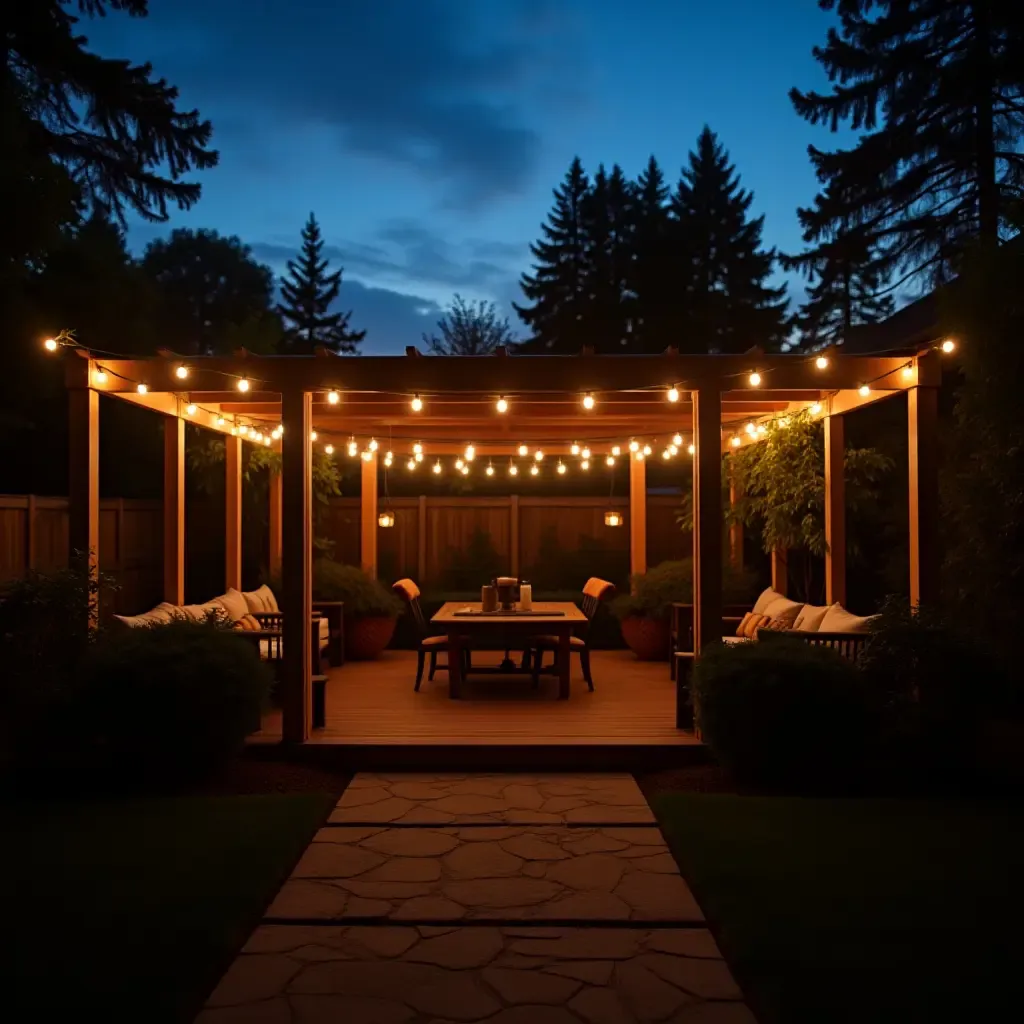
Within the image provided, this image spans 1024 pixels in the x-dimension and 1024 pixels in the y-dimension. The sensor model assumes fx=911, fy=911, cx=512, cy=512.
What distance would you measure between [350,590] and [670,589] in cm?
332

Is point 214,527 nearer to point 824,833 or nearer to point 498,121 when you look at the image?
point 824,833

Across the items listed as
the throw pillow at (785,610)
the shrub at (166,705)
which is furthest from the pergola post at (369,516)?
the shrub at (166,705)

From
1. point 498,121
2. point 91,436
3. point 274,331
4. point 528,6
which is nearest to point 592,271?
point 498,121

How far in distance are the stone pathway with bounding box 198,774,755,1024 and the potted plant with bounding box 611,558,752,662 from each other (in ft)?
14.9

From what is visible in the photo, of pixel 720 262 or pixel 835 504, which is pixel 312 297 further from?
pixel 835 504

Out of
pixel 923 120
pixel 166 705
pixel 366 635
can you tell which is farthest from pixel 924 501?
pixel 923 120

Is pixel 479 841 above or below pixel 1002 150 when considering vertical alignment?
below

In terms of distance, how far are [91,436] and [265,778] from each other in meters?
2.71

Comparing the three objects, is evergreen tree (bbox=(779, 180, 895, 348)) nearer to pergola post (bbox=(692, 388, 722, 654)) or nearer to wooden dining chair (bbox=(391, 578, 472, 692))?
pergola post (bbox=(692, 388, 722, 654))

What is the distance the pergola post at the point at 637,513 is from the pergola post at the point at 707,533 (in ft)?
15.3

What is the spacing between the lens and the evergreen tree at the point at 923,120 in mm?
10281

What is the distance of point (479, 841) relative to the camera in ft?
14.0

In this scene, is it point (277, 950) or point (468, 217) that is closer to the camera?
point (277, 950)

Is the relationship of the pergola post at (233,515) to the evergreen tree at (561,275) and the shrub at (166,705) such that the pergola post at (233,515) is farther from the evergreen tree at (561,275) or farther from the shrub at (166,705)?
the evergreen tree at (561,275)
